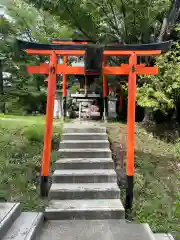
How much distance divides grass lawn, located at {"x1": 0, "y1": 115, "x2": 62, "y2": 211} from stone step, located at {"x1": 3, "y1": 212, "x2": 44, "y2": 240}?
1.25 feet

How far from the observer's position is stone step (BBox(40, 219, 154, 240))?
3730mm

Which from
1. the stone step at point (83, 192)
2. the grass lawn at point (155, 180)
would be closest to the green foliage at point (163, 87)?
the grass lawn at point (155, 180)

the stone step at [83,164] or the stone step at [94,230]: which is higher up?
the stone step at [83,164]

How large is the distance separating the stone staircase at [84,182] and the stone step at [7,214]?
1.79 feet

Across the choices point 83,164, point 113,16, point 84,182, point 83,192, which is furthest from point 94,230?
point 113,16

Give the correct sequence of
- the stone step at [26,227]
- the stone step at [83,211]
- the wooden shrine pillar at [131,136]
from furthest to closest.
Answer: the wooden shrine pillar at [131,136] → the stone step at [83,211] → the stone step at [26,227]

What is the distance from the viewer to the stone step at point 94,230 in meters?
3.73

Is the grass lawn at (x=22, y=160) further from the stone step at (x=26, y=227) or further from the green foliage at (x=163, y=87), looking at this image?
the green foliage at (x=163, y=87)

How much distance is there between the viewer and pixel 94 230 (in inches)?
157

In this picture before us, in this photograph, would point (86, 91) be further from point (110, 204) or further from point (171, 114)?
point (110, 204)

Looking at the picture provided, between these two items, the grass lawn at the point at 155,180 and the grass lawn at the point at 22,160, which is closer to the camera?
the grass lawn at the point at 155,180

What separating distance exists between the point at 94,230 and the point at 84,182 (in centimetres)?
126

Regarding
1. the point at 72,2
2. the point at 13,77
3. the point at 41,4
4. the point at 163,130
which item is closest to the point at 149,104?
the point at 163,130

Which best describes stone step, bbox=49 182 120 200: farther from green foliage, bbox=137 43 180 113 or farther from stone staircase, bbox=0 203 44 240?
green foliage, bbox=137 43 180 113
